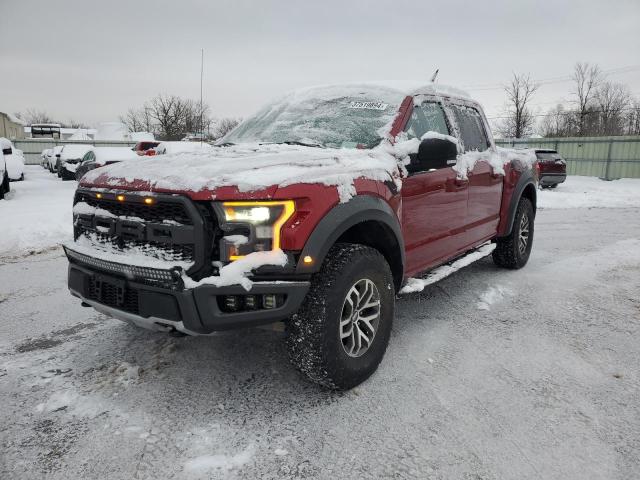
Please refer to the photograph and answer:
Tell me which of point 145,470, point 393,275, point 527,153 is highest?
point 527,153

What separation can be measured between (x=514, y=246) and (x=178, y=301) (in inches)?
166

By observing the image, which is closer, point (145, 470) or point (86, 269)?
point (145, 470)

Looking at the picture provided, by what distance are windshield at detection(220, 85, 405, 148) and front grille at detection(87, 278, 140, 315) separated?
1586 millimetres

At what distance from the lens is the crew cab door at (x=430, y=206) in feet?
10.8

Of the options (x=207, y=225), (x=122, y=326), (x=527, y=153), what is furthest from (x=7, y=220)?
(x=527, y=153)

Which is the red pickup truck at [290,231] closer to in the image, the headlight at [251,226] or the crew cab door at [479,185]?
the headlight at [251,226]

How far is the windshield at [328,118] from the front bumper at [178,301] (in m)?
1.37

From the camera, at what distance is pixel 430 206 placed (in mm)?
3547

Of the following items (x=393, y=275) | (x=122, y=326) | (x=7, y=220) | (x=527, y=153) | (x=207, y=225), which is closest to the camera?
(x=207, y=225)

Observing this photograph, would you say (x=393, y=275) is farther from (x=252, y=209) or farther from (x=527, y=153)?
(x=527, y=153)

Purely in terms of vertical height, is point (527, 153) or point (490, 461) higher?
point (527, 153)

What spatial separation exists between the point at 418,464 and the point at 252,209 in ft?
4.56

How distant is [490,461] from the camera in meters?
2.16

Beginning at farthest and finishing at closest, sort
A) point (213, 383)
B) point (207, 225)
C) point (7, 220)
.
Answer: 1. point (7, 220)
2. point (213, 383)
3. point (207, 225)
